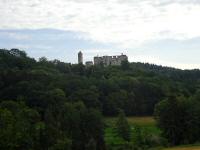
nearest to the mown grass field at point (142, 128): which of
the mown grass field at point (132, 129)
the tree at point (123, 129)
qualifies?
the mown grass field at point (132, 129)

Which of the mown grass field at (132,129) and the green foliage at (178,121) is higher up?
the green foliage at (178,121)

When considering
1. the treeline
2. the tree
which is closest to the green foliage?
the tree

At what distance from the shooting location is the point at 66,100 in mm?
98812

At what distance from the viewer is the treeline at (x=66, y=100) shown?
60.9 meters

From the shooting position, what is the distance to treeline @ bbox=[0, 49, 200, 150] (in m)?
60.9

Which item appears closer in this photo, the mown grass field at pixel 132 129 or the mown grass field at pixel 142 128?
the mown grass field at pixel 142 128

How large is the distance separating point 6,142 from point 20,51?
379ft

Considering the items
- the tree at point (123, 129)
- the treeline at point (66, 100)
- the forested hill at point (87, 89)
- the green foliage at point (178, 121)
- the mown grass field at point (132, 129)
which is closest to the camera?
the treeline at point (66, 100)

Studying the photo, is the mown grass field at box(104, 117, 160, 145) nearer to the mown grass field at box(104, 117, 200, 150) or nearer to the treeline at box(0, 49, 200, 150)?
the mown grass field at box(104, 117, 200, 150)

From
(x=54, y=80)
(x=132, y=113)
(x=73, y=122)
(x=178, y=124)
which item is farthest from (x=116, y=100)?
(x=73, y=122)

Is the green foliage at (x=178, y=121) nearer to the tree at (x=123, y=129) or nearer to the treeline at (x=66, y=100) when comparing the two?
the tree at (x=123, y=129)

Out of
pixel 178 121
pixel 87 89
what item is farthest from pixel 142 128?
pixel 87 89

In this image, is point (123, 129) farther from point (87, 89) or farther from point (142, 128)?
point (87, 89)

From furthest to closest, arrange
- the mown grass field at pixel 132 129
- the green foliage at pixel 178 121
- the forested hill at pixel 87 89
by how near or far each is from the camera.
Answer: the forested hill at pixel 87 89 < the green foliage at pixel 178 121 < the mown grass field at pixel 132 129
